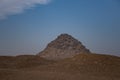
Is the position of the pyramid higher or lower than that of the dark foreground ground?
higher

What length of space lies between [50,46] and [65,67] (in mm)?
61551

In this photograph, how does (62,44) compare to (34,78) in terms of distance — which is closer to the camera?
(34,78)

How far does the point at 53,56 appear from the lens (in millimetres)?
88812

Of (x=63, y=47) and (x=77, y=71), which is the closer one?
(x=77, y=71)

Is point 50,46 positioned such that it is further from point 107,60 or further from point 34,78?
point 34,78

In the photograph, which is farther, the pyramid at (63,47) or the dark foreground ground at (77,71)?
the pyramid at (63,47)

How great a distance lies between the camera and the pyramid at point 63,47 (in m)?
88.9

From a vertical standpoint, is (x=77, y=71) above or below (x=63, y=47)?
below

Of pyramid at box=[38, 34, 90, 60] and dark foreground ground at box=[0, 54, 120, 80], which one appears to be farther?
pyramid at box=[38, 34, 90, 60]

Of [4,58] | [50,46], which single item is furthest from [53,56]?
[4,58]

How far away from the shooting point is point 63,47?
9088 cm

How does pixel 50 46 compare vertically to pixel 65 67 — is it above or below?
above

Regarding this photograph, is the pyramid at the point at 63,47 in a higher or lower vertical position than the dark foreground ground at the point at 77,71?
higher

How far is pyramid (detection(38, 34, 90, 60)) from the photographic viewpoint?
88.9 meters
